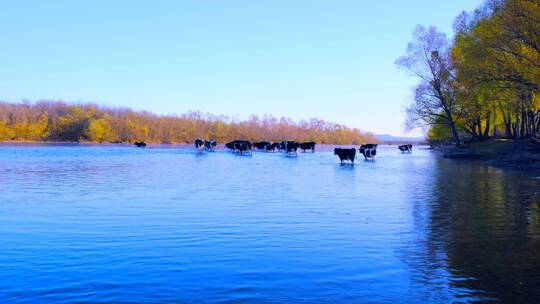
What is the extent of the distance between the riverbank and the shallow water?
61.0 feet

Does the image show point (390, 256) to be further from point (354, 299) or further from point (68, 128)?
point (68, 128)

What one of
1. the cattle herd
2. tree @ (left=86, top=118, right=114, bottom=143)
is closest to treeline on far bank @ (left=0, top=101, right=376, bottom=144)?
tree @ (left=86, top=118, right=114, bottom=143)

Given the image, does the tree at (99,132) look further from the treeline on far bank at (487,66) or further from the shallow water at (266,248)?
the shallow water at (266,248)

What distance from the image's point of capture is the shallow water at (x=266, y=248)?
6.05 meters

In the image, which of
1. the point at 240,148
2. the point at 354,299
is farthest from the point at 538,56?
the point at 240,148

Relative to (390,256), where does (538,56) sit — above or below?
above

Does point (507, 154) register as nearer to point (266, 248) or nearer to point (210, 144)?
point (266, 248)

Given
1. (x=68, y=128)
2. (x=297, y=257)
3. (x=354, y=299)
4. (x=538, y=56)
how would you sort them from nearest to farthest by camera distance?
(x=354, y=299) < (x=297, y=257) < (x=538, y=56) < (x=68, y=128)

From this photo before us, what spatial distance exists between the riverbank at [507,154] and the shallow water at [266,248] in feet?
61.0

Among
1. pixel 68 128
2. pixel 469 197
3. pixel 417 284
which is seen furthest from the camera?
pixel 68 128

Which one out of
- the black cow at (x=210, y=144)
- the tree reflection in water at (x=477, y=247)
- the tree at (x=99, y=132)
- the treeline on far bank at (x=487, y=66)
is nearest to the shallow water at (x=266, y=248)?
the tree reflection in water at (x=477, y=247)

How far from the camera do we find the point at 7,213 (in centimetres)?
1211

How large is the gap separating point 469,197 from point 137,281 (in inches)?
510

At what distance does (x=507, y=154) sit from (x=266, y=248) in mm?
37785
